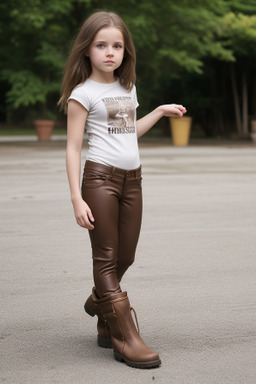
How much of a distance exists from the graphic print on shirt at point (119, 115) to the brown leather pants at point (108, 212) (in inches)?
8.2

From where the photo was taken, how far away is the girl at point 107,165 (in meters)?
3.91

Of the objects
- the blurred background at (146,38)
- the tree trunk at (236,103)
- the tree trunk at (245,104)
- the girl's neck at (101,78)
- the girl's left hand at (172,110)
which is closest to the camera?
the girl's neck at (101,78)

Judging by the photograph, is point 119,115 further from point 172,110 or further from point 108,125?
point 172,110

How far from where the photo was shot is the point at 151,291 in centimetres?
550

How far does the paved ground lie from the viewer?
386 centimetres

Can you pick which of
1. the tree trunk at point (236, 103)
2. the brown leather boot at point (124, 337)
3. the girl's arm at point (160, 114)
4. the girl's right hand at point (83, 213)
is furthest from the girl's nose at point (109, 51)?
the tree trunk at point (236, 103)

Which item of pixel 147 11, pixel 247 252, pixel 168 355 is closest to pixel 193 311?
pixel 168 355

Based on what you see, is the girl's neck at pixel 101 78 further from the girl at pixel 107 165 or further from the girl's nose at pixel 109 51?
the girl's nose at pixel 109 51

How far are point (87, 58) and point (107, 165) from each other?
1.98 feet

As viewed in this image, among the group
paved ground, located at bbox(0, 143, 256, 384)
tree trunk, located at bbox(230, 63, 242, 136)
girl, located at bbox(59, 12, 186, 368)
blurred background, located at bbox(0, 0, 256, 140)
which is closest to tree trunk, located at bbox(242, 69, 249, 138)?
A: blurred background, located at bbox(0, 0, 256, 140)

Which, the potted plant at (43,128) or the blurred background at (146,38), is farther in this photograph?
the potted plant at (43,128)

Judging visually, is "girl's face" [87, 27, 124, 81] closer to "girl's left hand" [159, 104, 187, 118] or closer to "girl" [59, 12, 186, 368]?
"girl" [59, 12, 186, 368]

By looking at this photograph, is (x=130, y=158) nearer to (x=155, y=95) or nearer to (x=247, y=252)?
(x=247, y=252)

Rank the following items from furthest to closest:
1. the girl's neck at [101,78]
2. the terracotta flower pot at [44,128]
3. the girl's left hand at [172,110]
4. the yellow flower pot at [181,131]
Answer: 1. the terracotta flower pot at [44,128]
2. the yellow flower pot at [181,131]
3. the girl's left hand at [172,110]
4. the girl's neck at [101,78]
